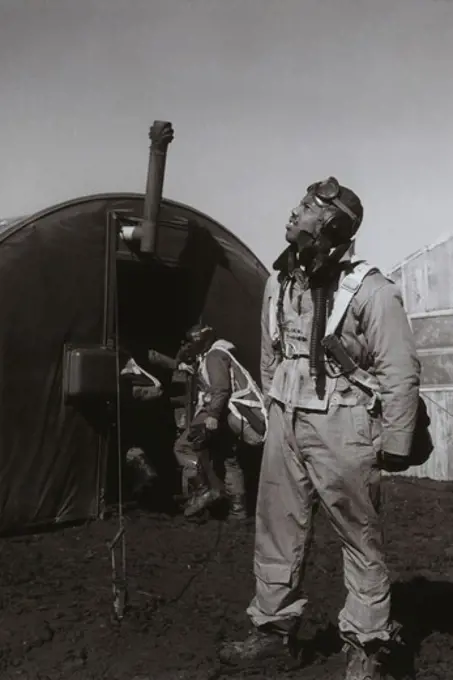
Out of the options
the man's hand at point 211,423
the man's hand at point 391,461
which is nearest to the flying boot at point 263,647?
the man's hand at point 391,461

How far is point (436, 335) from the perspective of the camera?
10203mm

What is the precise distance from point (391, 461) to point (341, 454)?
20 cm

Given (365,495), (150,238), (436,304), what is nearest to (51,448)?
(150,238)

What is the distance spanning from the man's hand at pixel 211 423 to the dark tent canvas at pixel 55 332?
2.67 ft

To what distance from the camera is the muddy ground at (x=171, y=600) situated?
3.97 metres

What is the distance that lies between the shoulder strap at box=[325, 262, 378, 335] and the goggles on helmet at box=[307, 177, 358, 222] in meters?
0.26

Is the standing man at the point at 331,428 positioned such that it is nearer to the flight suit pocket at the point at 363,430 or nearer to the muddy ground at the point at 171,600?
the flight suit pocket at the point at 363,430

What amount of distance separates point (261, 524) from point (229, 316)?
453 centimetres

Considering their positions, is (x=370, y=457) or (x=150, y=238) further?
(x=150, y=238)

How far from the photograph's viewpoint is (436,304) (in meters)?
10.2

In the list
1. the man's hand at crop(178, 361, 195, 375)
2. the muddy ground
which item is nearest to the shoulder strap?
the muddy ground

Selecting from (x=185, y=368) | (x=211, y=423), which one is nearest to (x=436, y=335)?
(x=185, y=368)

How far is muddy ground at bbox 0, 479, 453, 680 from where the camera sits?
3.97 m

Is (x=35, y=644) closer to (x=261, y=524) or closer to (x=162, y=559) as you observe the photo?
(x=261, y=524)
